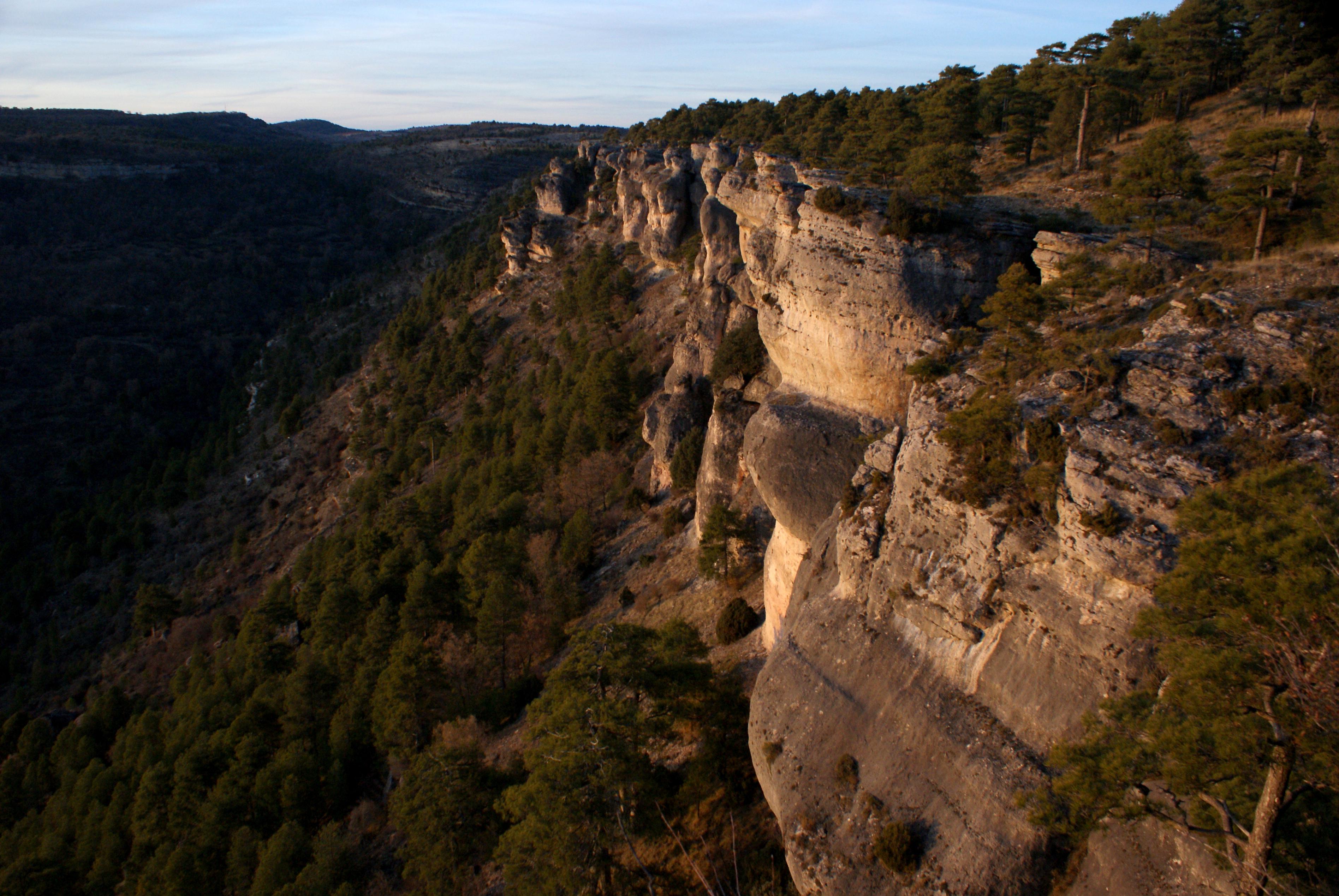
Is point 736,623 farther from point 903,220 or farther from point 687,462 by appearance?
point 903,220

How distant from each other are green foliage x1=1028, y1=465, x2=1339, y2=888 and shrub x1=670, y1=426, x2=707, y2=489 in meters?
30.5

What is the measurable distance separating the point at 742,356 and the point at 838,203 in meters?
12.0

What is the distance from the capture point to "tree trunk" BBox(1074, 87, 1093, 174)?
1307 inches

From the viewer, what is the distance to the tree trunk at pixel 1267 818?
358 inches

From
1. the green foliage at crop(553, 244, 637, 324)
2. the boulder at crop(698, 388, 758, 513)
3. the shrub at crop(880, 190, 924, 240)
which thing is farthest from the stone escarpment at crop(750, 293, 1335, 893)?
the green foliage at crop(553, 244, 637, 324)

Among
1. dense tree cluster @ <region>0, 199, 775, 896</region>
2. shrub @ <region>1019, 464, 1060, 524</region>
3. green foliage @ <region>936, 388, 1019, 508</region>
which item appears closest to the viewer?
shrub @ <region>1019, 464, 1060, 524</region>

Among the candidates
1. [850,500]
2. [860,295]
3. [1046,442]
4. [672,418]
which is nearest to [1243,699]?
[1046,442]

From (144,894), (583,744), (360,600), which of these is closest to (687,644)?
(583,744)

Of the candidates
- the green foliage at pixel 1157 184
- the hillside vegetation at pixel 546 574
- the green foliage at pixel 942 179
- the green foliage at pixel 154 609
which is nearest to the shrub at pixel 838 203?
the hillside vegetation at pixel 546 574

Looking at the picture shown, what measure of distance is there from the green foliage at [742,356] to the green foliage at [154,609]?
155 feet

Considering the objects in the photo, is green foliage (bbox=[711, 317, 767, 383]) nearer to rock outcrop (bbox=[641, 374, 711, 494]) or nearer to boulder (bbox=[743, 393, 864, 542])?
rock outcrop (bbox=[641, 374, 711, 494])

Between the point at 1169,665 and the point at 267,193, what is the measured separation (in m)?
174

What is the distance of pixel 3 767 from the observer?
43.8 metres

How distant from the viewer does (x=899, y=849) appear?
1381cm
